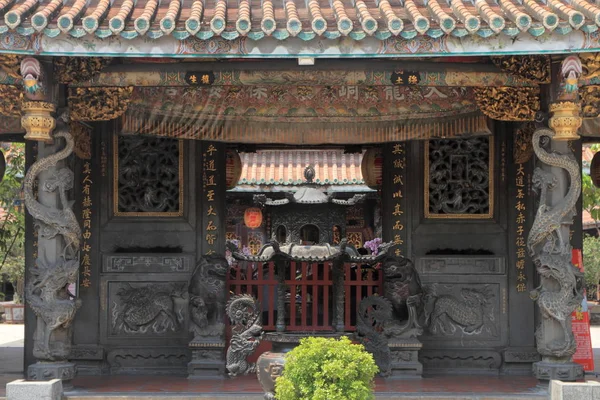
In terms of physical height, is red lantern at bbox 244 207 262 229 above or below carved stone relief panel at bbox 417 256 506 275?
above

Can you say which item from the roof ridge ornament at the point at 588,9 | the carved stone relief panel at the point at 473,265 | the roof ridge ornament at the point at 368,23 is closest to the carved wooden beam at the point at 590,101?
the roof ridge ornament at the point at 588,9

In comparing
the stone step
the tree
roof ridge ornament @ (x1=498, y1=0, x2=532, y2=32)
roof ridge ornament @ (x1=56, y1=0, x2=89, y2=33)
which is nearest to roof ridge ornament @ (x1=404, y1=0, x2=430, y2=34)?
roof ridge ornament @ (x1=498, y1=0, x2=532, y2=32)

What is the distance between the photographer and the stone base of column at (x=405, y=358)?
37.0 ft

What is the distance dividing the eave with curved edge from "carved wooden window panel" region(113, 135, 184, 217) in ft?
9.30

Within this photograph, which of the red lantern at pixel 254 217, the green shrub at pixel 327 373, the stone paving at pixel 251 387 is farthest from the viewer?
the red lantern at pixel 254 217

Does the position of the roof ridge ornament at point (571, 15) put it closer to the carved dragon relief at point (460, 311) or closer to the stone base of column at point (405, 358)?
the carved dragon relief at point (460, 311)

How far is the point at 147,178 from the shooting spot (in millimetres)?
11953

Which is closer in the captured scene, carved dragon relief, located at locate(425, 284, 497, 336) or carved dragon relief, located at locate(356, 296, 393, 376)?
carved dragon relief, located at locate(356, 296, 393, 376)

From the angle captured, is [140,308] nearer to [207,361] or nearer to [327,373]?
[207,361]

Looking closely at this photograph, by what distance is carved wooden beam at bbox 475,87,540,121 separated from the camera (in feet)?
33.7

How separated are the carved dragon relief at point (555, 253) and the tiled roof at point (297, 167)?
31.9 feet

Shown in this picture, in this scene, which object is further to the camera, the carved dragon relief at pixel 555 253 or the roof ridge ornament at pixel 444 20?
the carved dragon relief at pixel 555 253

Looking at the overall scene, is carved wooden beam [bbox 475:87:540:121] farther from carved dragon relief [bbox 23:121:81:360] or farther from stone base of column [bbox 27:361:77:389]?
stone base of column [bbox 27:361:77:389]

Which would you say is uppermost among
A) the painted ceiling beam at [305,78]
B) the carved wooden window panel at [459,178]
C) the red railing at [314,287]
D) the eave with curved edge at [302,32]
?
the eave with curved edge at [302,32]
